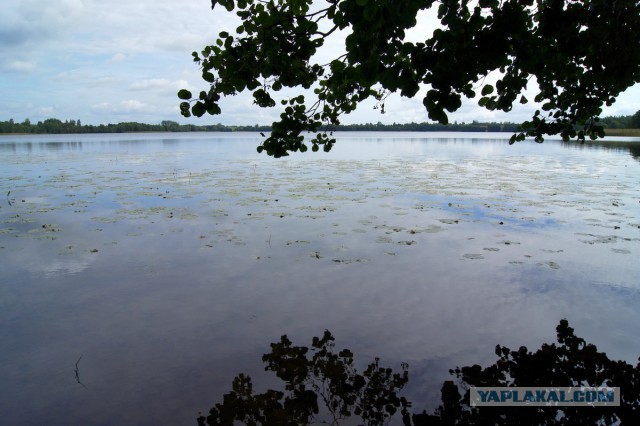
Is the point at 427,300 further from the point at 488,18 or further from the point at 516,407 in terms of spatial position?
the point at 488,18

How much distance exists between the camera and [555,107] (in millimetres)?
4812

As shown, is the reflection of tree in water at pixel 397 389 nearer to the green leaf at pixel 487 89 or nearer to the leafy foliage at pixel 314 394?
the leafy foliage at pixel 314 394

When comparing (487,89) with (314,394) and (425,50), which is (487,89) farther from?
(314,394)

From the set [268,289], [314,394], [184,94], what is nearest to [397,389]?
Answer: [314,394]

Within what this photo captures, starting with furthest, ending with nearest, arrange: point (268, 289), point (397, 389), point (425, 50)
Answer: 1. point (268, 289)
2. point (397, 389)
3. point (425, 50)

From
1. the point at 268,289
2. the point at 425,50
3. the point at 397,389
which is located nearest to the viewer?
the point at 425,50

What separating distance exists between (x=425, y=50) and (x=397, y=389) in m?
2.76

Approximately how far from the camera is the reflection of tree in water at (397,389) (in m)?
3.09

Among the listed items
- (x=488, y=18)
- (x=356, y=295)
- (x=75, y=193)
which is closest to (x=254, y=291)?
(x=356, y=295)

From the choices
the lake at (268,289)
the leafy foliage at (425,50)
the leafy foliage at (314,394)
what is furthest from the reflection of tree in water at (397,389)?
the leafy foliage at (425,50)

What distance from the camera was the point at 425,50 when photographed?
2686mm

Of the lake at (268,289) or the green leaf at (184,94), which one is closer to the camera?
the green leaf at (184,94)

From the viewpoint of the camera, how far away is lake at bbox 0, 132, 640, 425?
146 inches

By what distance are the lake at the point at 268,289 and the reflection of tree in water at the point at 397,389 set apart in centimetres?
14
